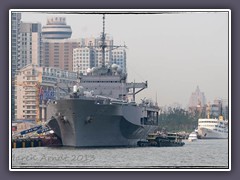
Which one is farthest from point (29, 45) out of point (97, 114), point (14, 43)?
point (97, 114)

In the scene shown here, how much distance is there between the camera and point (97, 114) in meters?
29.7

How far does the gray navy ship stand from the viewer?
28812mm

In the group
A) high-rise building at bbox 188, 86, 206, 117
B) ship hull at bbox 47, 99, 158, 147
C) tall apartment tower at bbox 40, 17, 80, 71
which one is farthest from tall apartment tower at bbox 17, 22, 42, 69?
ship hull at bbox 47, 99, 158, 147

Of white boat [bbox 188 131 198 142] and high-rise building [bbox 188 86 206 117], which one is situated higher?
high-rise building [bbox 188 86 206 117]

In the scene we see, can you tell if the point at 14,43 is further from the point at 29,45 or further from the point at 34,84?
the point at 34,84

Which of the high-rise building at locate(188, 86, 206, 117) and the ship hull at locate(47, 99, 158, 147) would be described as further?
the ship hull at locate(47, 99, 158, 147)

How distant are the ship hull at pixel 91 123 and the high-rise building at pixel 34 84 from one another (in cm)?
277

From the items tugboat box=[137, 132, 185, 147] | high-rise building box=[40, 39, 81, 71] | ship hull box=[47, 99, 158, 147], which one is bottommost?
tugboat box=[137, 132, 185, 147]

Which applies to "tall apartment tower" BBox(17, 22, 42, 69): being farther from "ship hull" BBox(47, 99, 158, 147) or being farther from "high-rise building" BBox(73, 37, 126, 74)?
"ship hull" BBox(47, 99, 158, 147)

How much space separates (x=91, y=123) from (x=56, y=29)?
11.2m

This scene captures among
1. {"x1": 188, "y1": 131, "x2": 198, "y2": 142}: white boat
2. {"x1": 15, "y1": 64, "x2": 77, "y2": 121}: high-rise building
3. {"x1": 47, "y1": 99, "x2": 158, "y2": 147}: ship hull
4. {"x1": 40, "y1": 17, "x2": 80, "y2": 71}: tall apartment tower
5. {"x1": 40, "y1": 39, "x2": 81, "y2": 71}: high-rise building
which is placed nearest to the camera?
{"x1": 40, "y1": 17, "x2": 80, "y2": 71}: tall apartment tower

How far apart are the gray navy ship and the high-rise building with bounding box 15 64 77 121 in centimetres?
273
